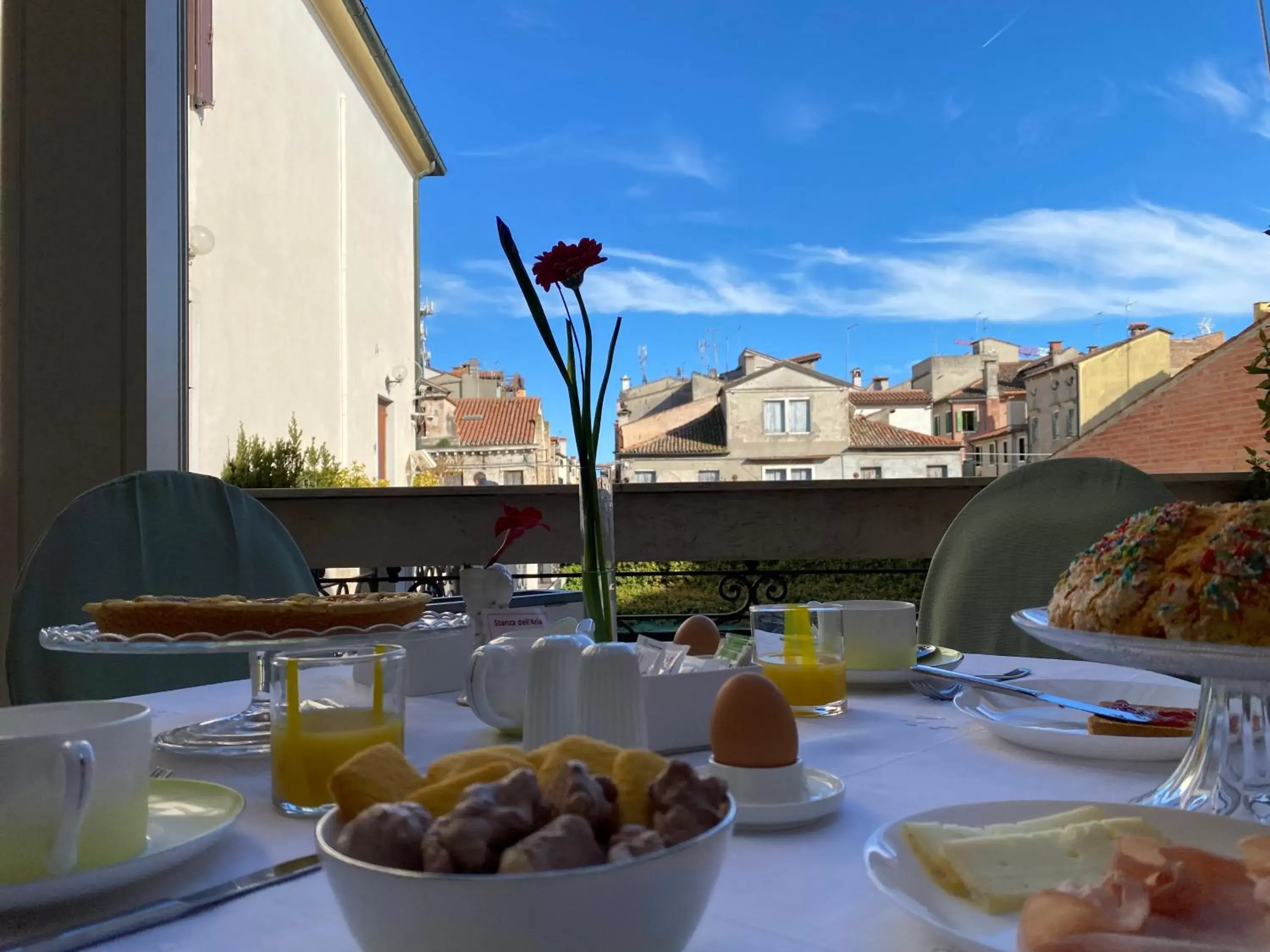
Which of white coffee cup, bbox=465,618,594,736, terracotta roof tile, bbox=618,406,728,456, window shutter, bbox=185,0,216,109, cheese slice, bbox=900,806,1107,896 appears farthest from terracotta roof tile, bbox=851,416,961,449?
cheese slice, bbox=900,806,1107,896

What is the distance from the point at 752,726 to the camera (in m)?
0.65

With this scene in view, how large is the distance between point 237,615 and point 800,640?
0.61 metres

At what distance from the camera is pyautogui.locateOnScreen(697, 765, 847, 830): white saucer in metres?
0.61

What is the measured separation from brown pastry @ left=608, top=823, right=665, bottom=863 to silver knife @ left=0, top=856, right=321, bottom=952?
0.18m

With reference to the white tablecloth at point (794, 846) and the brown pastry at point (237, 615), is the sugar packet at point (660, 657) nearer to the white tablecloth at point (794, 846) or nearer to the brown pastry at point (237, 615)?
the white tablecloth at point (794, 846)

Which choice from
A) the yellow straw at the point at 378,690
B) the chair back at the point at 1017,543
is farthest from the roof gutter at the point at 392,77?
the yellow straw at the point at 378,690

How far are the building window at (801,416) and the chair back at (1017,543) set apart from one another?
20.3 meters

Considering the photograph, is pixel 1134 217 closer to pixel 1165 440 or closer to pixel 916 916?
pixel 1165 440

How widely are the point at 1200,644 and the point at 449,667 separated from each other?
0.86 m

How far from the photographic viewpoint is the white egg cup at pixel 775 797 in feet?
2.02

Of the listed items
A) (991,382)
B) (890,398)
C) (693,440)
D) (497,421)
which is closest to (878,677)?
(497,421)

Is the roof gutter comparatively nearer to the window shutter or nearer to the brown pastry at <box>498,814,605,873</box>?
the window shutter

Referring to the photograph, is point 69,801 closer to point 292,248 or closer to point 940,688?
point 940,688

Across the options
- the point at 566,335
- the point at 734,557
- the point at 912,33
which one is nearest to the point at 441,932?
the point at 566,335
